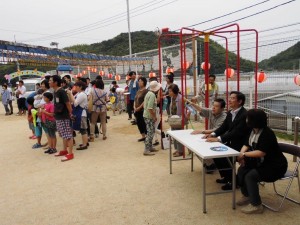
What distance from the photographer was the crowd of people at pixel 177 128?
9.27 ft

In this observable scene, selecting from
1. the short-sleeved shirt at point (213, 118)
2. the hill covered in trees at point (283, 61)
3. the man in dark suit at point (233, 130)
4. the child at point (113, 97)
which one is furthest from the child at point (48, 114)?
the hill covered in trees at point (283, 61)

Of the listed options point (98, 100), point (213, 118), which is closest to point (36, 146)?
point (98, 100)

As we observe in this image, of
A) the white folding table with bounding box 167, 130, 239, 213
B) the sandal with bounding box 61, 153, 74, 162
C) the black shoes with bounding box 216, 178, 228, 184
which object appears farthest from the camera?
the sandal with bounding box 61, 153, 74, 162

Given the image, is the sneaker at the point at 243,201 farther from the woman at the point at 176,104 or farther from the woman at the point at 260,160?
the woman at the point at 176,104

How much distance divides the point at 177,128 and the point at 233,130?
1738mm

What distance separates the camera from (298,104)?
6379 mm

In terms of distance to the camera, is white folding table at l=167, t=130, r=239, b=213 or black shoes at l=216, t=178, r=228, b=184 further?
black shoes at l=216, t=178, r=228, b=184

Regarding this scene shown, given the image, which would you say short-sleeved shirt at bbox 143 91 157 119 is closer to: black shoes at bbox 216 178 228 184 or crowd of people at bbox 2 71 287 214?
crowd of people at bbox 2 71 287 214

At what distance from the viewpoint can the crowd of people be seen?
2.82 meters

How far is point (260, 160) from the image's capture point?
2910mm

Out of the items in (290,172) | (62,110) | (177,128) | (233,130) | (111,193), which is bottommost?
(111,193)

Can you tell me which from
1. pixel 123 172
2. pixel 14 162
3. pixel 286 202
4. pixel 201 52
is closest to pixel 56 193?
pixel 123 172

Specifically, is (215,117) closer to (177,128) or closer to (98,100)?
(177,128)

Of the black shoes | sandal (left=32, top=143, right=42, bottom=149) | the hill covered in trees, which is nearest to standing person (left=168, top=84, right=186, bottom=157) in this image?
the black shoes
